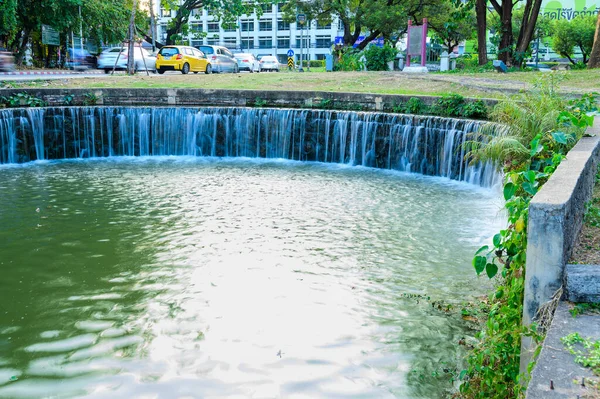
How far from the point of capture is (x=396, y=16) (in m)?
34.7

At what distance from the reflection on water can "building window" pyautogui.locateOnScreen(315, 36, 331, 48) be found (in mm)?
72492

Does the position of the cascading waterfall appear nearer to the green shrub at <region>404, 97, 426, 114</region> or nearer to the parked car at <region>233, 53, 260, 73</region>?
the green shrub at <region>404, 97, 426, 114</region>

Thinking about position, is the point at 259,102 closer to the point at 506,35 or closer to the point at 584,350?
the point at 506,35

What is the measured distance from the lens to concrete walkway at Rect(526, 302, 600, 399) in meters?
2.81

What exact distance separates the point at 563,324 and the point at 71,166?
12314 millimetres

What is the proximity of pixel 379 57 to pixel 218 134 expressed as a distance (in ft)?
43.9

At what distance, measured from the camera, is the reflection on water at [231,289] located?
4.70 metres

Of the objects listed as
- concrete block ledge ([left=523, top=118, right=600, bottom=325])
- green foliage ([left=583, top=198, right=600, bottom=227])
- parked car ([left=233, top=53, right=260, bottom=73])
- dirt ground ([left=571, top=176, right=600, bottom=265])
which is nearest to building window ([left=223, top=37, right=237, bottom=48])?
parked car ([left=233, top=53, right=260, bottom=73])

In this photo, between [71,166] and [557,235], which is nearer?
[557,235]

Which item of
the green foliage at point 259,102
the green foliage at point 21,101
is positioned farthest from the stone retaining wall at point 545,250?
the green foliage at point 21,101

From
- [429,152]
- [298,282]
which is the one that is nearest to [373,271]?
[298,282]

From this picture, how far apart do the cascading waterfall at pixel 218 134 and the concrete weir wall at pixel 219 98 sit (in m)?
1.17

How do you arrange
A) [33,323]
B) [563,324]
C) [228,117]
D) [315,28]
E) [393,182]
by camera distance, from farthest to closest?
[315,28] < [228,117] < [393,182] < [33,323] < [563,324]

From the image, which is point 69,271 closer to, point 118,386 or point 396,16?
point 118,386
